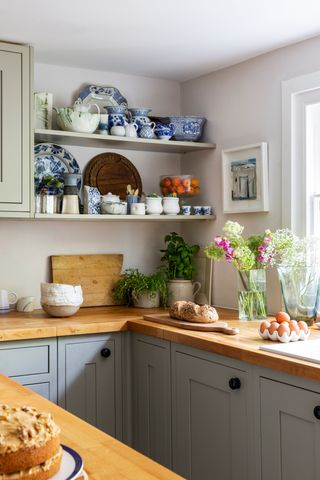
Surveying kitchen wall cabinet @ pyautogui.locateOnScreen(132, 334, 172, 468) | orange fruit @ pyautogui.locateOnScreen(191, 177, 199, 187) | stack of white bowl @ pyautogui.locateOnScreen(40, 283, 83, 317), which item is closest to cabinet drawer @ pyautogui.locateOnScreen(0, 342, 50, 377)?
stack of white bowl @ pyautogui.locateOnScreen(40, 283, 83, 317)

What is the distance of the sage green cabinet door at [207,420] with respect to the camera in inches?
104

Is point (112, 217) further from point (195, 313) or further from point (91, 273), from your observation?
point (195, 313)

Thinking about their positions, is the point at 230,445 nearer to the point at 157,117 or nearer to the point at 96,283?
the point at 96,283

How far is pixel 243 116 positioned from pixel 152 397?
1628 mm

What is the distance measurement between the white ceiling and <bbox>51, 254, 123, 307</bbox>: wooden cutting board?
3.67ft

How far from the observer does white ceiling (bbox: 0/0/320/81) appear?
284 centimetres

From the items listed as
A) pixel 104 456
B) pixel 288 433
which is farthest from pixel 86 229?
pixel 104 456

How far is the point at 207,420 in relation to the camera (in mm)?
2844

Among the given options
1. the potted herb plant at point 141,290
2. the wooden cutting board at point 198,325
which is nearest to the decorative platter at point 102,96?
the potted herb plant at point 141,290

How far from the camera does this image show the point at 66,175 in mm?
3615

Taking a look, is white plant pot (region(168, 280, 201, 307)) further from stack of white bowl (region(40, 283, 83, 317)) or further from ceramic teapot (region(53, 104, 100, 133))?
ceramic teapot (region(53, 104, 100, 133))

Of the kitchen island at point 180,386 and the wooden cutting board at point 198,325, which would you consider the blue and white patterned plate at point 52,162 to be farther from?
the wooden cutting board at point 198,325

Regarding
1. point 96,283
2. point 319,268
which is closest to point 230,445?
point 319,268

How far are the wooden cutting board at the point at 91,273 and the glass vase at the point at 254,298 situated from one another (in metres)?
0.93
